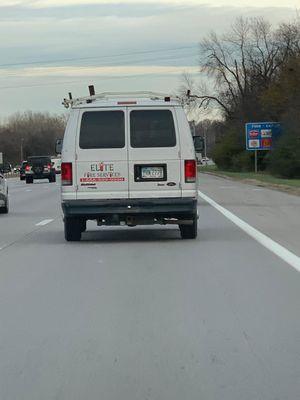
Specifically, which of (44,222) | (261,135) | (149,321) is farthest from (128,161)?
(261,135)

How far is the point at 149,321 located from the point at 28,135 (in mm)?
163303

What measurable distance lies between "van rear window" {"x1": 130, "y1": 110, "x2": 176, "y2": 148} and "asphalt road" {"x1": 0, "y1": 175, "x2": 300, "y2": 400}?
195 cm

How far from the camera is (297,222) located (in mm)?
19656

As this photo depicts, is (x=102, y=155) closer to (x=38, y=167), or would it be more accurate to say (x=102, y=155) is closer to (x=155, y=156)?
(x=155, y=156)

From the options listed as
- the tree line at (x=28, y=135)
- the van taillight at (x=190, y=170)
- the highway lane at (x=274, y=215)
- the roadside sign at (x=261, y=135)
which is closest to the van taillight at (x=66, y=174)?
the van taillight at (x=190, y=170)

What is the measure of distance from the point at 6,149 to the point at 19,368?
145843 millimetres

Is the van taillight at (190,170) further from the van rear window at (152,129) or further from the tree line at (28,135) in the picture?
the tree line at (28,135)

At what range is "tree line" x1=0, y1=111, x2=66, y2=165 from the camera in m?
152

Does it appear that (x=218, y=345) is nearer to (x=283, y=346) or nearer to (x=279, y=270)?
(x=283, y=346)

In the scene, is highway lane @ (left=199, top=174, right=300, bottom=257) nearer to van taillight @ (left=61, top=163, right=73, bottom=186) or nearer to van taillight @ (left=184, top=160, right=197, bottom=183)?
van taillight @ (left=184, top=160, right=197, bottom=183)

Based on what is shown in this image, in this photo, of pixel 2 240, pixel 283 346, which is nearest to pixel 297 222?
pixel 2 240

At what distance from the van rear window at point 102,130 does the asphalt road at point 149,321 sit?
1939mm

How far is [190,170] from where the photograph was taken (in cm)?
1444

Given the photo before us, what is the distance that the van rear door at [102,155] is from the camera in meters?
14.4
